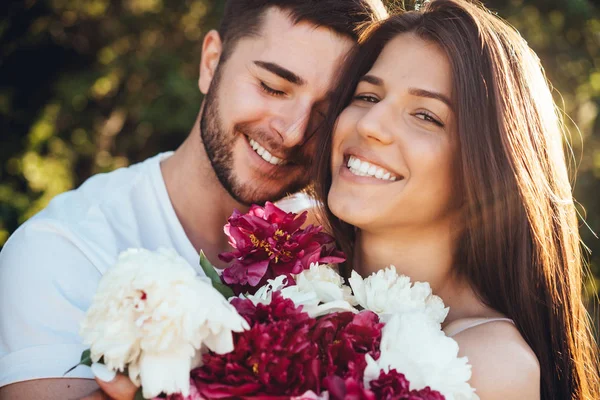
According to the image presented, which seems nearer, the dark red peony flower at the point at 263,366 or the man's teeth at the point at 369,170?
the dark red peony flower at the point at 263,366

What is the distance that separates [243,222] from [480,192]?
90cm

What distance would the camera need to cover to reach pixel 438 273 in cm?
262

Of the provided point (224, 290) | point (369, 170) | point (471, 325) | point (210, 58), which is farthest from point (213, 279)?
point (210, 58)

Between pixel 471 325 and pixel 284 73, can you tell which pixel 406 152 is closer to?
pixel 471 325

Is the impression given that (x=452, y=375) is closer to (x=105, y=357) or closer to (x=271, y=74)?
(x=105, y=357)

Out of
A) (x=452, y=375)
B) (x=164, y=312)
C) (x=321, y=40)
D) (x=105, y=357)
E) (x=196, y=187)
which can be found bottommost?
(x=196, y=187)

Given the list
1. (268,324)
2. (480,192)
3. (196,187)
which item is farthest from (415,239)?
(196,187)

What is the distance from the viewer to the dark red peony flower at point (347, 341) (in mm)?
1654

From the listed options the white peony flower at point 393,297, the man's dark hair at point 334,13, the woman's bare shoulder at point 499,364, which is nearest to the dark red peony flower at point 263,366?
the white peony flower at point 393,297

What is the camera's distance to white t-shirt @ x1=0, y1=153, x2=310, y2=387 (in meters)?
2.49

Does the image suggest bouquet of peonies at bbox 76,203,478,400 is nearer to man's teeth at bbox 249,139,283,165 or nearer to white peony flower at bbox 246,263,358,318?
white peony flower at bbox 246,263,358,318

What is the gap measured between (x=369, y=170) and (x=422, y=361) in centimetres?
93

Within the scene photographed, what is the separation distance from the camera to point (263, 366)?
1560 mm

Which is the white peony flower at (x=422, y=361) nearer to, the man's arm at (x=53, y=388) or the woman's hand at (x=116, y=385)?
the woman's hand at (x=116, y=385)
